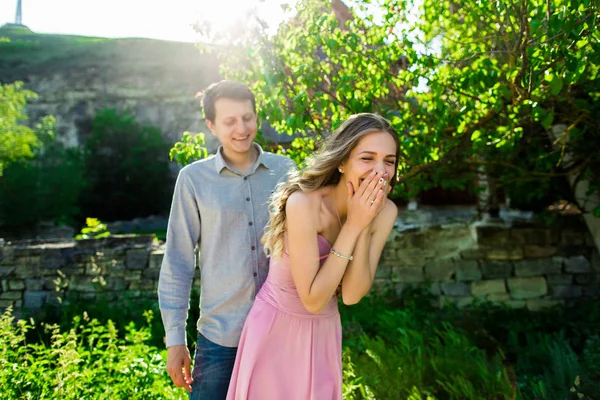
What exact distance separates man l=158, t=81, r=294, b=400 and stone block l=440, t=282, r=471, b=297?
4.95 metres

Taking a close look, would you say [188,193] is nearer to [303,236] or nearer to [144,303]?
[303,236]

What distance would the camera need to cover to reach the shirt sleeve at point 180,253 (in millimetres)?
2248

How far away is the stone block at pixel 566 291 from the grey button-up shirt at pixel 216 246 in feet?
17.9

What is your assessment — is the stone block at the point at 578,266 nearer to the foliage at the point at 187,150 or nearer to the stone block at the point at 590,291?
the stone block at the point at 590,291

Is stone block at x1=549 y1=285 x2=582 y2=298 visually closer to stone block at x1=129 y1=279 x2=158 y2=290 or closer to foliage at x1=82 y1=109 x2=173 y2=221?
stone block at x1=129 y1=279 x2=158 y2=290

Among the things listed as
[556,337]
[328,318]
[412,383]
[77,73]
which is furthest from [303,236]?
[77,73]

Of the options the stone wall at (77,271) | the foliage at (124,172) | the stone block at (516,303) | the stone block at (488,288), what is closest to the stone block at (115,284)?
the stone wall at (77,271)

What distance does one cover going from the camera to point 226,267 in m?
2.20

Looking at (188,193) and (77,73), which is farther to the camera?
(77,73)

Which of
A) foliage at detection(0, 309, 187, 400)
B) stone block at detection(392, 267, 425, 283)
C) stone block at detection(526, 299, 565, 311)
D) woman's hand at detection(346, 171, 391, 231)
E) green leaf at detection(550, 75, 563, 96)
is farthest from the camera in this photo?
stone block at detection(392, 267, 425, 283)

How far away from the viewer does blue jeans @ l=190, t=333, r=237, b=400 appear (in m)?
2.10

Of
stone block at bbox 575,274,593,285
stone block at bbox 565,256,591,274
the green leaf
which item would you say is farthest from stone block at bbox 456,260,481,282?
the green leaf

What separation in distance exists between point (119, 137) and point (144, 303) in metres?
12.0

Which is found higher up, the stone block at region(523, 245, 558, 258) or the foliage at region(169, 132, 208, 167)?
the foliage at region(169, 132, 208, 167)
